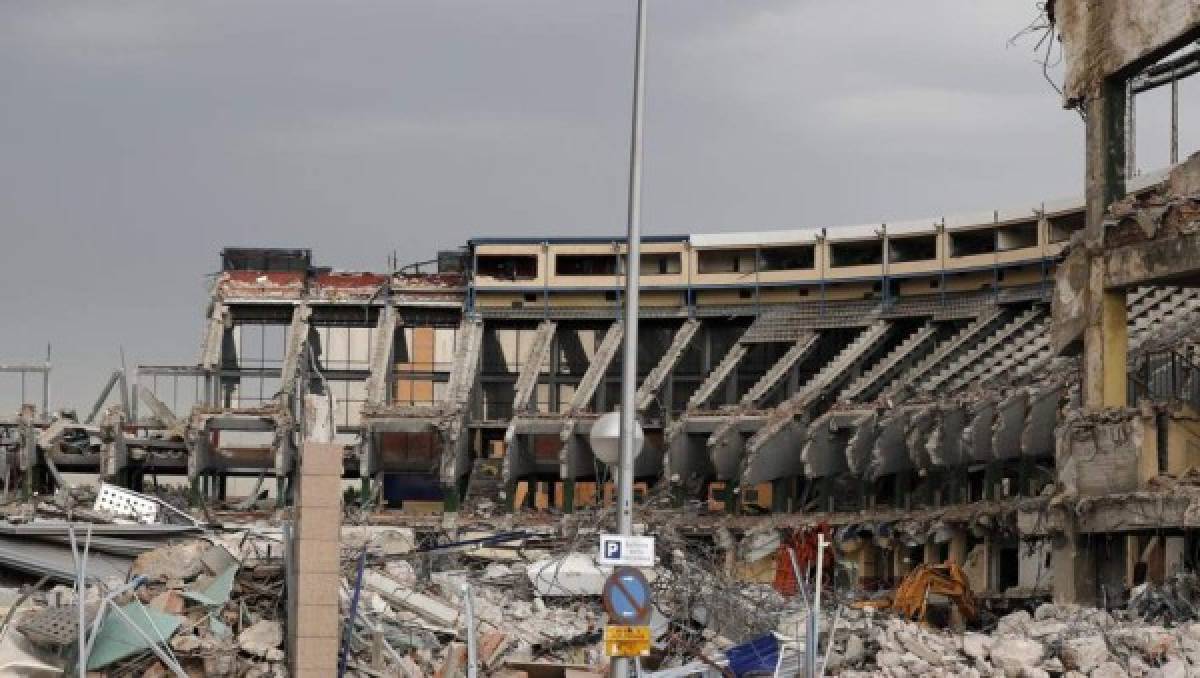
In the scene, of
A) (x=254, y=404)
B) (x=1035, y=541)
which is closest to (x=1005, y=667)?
(x=1035, y=541)

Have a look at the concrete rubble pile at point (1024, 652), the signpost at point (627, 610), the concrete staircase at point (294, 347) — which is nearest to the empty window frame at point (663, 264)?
the concrete staircase at point (294, 347)

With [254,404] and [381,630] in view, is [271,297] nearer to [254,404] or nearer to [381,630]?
[254,404]

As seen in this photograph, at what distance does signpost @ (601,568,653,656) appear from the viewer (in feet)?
67.4

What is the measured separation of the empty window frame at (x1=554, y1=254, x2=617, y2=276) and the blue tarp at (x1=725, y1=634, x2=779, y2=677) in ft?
214

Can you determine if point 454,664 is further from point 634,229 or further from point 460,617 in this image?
point 634,229

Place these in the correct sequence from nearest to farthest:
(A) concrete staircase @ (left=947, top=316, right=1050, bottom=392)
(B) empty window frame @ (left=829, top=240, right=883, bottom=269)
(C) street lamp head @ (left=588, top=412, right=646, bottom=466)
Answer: (C) street lamp head @ (left=588, top=412, right=646, bottom=466), (A) concrete staircase @ (left=947, top=316, right=1050, bottom=392), (B) empty window frame @ (left=829, top=240, right=883, bottom=269)

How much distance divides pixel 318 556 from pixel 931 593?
1960cm

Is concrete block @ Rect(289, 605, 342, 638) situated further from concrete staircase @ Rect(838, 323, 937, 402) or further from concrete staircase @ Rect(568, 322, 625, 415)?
concrete staircase @ Rect(568, 322, 625, 415)

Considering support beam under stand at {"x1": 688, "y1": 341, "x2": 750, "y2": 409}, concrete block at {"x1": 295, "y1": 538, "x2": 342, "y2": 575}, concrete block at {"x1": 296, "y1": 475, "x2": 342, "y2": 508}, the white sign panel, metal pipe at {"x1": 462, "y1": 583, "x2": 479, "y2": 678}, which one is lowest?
metal pipe at {"x1": 462, "y1": 583, "x2": 479, "y2": 678}

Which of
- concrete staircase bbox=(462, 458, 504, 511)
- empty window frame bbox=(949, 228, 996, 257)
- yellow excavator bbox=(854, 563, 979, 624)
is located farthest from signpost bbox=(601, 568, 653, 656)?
concrete staircase bbox=(462, 458, 504, 511)

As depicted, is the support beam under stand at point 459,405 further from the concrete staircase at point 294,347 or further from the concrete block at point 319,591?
the concrete block at point 319,591

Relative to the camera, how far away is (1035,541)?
51.1 meters

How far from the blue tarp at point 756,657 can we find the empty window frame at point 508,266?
65.9m

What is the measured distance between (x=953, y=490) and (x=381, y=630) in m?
41.3
